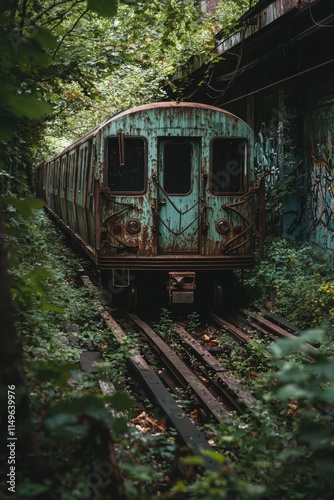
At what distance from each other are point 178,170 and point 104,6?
235 inches

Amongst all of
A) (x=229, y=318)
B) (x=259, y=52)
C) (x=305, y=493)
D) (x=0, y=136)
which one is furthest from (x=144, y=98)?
(x=305, y=493)

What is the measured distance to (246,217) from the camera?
10.0 meters

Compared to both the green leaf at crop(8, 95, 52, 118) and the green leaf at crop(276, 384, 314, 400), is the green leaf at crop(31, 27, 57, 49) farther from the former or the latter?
the green leaf at crop(276, 384, 314, 400)

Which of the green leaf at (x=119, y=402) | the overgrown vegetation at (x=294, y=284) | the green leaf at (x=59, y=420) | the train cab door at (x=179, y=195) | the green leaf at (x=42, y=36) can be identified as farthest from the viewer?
the train cab door at (x=179, y=195)

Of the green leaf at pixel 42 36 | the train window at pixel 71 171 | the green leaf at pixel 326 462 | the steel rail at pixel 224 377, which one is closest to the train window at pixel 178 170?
the steel rail at pixel 224 377

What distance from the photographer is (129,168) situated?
9.81 metres

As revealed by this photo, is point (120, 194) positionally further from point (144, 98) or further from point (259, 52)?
point (144, 98)

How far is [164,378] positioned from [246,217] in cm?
362

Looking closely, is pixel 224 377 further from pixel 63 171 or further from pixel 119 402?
pixel 63 171

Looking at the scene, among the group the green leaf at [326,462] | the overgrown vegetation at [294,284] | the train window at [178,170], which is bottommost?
the overgrown vegetation at [294,284]

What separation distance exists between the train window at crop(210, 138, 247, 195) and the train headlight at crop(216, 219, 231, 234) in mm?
439

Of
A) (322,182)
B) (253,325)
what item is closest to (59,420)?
(253,325)

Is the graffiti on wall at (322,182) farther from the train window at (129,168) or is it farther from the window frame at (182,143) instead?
the train window at (129,168)

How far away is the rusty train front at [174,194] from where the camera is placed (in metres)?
9.69
